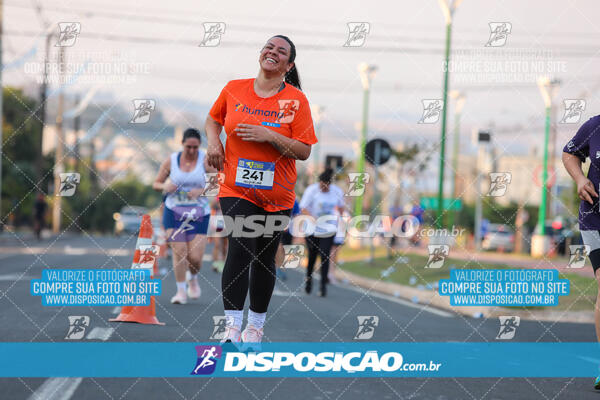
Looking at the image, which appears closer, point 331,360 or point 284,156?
point 284,156

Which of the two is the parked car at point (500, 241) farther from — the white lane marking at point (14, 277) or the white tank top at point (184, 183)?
the white tank top at point (184, 183)

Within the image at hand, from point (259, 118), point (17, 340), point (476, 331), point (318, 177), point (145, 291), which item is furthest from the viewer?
point (318, 177)

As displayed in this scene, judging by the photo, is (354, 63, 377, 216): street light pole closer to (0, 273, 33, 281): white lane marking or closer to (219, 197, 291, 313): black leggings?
(0, 273, 33, 281): white lane marking

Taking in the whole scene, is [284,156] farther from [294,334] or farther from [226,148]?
[294,334]

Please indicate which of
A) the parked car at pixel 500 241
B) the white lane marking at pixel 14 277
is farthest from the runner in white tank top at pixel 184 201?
the parked car at pixel 500 241

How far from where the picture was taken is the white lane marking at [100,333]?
6.03 meters

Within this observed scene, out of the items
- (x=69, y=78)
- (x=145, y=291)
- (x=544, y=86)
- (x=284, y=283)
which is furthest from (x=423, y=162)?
(x=145, y=291)

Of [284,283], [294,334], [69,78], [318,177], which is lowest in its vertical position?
[284,283]

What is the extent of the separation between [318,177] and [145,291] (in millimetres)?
5089

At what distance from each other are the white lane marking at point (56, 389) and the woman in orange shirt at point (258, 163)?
37.8 inches

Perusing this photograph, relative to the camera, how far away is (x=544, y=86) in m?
A: 27.8

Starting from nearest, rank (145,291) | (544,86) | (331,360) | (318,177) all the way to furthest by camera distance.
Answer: (331,360) → (145,291) → (318,177) → (544,86)

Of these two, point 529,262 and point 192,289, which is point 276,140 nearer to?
point 192,289

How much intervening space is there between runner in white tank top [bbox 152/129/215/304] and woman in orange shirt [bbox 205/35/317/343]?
3.76 m
